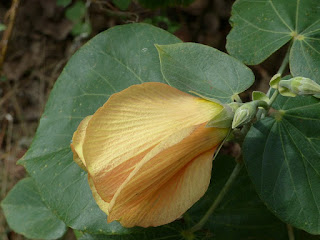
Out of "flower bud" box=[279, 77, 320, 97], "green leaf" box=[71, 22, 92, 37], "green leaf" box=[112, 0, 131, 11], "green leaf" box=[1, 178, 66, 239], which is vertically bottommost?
"green leaf" box=[1, 178, 66, 239]

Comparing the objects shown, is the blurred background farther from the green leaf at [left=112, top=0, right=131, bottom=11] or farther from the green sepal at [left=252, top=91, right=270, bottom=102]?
the green sepal at [left=252, top=91, right=270, bottom=102]

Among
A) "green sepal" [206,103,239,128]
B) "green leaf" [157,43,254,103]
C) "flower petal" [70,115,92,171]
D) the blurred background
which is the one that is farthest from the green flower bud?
the blurred background

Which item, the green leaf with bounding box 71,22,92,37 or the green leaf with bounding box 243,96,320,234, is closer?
the green leaf with bounding box 243,96,320,234

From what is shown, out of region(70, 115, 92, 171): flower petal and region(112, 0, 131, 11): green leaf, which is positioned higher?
region(112, 0, 131, 11): green leaf

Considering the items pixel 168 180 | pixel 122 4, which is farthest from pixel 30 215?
pixel 168 180

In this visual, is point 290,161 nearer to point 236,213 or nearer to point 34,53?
point 236,213

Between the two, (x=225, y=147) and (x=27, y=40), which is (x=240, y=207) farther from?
(x=27, y=40)

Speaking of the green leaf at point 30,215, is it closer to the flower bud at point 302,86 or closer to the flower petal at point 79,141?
the flower petal at point 79,141
